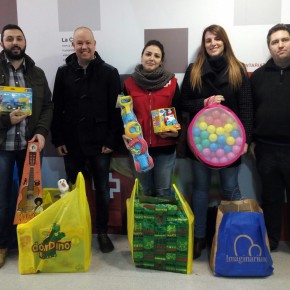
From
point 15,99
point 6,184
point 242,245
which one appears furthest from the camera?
point 6,184

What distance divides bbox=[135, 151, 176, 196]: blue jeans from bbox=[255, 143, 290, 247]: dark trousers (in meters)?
0.54

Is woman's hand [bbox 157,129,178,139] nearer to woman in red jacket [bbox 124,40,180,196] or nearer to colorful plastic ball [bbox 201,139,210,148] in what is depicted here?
woman in red jacket [bbox 124,40,180,196]

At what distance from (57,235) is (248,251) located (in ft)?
3.46

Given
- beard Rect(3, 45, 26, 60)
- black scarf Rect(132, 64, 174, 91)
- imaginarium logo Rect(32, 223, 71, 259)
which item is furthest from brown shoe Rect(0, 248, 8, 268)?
black scarf Rect(132, 64, 174, 91)

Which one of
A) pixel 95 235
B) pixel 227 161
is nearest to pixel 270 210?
pixel 227 161

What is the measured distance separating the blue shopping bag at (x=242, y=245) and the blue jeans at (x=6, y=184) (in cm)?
124

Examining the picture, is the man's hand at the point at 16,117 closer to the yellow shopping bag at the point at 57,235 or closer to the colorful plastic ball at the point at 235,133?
the yellow shopping bag at the point at 57,235

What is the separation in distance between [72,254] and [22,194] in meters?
0.45

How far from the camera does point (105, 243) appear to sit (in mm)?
2232

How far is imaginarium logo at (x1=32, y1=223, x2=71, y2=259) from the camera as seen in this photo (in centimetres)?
191

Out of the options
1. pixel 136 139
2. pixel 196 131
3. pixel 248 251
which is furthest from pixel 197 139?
pixel 248 251

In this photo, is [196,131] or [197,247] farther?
[197,247]

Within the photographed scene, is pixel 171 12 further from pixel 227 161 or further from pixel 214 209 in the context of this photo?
pixel 214 209

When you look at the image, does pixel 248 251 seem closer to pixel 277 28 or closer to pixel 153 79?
pixel 153 79
